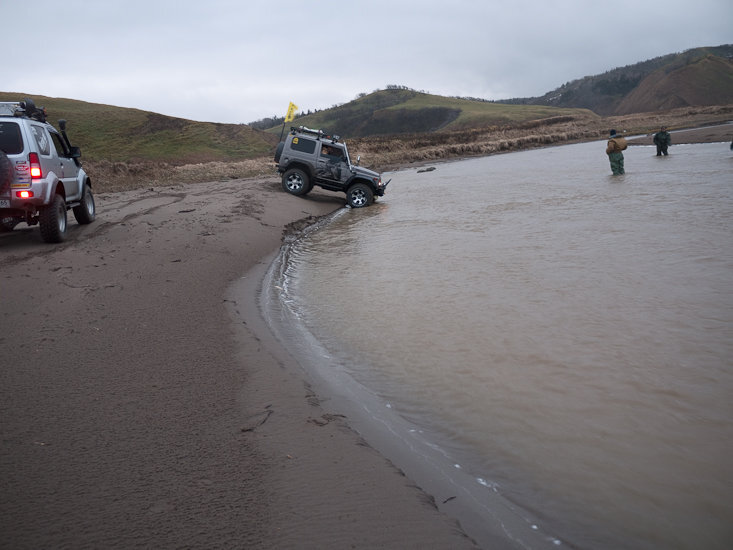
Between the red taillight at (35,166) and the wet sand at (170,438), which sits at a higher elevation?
the red taillight at (35,166)

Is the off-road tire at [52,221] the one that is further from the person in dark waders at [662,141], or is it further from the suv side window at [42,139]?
the person in dark waders at [662,141]

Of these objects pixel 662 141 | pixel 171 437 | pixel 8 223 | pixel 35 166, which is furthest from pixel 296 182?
pixel 662 141

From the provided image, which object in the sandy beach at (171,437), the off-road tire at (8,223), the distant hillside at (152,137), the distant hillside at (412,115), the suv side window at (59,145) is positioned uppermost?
the distant hillside at (412,115)

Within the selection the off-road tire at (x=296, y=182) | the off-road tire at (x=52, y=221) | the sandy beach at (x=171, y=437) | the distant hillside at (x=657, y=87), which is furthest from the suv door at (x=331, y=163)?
the distant hillside at (x=657, y=87)

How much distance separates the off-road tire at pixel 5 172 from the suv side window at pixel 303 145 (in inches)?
402

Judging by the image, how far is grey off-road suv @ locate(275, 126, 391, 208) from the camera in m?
17.5

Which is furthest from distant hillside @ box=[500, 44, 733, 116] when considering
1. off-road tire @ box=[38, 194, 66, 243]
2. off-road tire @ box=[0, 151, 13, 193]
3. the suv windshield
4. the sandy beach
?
the sandy beach

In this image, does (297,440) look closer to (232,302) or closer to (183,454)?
(183,454)

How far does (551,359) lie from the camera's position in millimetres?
4922

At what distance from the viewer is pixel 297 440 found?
343 cm

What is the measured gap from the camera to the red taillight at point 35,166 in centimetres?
846

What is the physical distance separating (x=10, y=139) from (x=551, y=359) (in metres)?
8.40

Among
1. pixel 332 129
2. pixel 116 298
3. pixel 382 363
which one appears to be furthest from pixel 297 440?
pixel 332 129

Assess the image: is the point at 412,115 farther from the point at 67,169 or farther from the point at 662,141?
the point at 67,169
